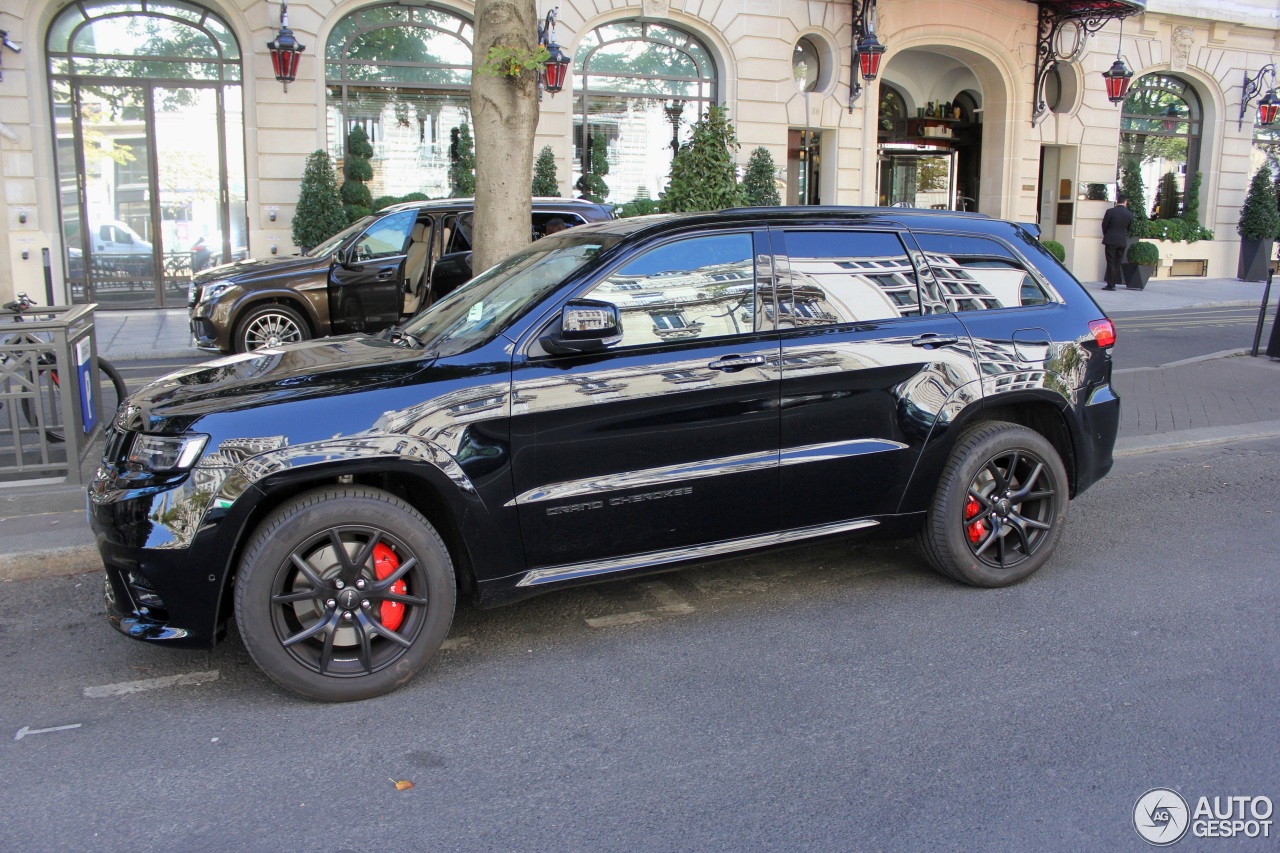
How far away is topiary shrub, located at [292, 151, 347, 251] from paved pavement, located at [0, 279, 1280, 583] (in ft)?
8.00

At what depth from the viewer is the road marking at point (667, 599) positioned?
192 inches

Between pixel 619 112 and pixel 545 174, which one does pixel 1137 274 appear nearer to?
pixel 619 112

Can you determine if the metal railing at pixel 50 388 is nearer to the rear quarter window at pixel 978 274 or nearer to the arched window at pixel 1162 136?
the rear quarter window at pixel 978 274

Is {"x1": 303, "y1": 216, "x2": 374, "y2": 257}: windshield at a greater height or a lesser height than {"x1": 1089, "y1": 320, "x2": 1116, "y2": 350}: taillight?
greater

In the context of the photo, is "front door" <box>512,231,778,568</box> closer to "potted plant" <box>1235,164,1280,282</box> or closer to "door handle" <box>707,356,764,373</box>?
"door handle" <box>707,356,764,373</box>

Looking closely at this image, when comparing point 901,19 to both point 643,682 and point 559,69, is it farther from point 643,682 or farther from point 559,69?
point 643,682

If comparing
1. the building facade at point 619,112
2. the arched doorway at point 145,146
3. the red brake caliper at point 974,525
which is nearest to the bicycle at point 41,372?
the red brake caliper at point 974,525

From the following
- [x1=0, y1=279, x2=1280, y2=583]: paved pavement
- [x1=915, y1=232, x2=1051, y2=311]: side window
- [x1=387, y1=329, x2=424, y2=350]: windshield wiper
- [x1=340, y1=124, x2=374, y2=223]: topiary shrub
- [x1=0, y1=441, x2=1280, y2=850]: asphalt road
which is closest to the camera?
[x1=0, y1=441, x2=1280, y2=850]: asphalt road

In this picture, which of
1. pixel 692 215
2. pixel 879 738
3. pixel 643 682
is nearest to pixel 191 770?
pixel 643 682

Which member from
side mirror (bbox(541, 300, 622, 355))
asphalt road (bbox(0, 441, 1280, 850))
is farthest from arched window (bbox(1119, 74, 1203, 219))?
side mirror (bbox(541, 300, 622, 355))

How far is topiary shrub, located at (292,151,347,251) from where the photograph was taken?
17266 millimetres

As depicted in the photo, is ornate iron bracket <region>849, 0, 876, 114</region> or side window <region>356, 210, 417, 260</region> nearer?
side window <region>356, 210, 417, 260</region>

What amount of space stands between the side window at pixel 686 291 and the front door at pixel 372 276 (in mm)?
8156

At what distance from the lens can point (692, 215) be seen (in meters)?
4.73
